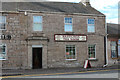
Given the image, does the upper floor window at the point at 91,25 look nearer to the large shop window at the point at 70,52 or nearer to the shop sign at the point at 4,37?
the large shop window at the point at 70,52

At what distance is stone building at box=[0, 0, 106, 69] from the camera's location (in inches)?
682

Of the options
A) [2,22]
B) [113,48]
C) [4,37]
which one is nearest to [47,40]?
[4,37]

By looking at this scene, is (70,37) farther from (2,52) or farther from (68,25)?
(2,52)

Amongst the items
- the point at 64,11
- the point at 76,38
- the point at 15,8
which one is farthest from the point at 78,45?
the point at 15,8

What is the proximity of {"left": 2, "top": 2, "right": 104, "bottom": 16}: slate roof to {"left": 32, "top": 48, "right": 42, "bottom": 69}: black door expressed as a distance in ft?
14.4

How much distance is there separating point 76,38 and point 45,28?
11.9 ft

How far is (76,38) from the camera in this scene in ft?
62.4

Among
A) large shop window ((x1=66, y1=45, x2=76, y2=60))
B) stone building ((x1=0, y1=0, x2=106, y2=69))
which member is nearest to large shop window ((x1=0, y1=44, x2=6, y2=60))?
stone building ((x1=0, y1=0, x2=106, y2=69))

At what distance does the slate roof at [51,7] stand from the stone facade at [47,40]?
718 mm

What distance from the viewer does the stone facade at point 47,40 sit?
17.3 metres

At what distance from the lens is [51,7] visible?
19594mm

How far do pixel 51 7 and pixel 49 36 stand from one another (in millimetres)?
3598

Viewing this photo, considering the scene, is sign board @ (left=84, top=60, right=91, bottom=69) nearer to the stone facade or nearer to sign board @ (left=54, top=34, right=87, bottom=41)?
the stone facade

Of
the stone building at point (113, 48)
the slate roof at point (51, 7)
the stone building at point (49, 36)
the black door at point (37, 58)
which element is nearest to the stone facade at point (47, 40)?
the stone building at point (49, 36)
